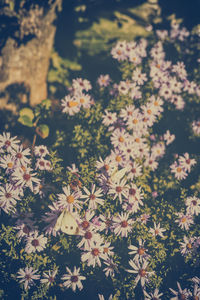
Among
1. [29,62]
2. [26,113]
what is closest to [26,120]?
[26,113]

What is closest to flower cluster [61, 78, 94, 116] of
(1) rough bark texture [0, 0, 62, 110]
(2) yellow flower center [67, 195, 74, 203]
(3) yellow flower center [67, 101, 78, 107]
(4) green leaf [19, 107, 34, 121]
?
(3) yellow flower center [67, 101, 78, 107]

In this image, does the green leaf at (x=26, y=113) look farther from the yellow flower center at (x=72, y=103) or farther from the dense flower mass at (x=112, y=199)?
the yellow flower center at (x=72, y=103)

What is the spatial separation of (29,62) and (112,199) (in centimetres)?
266

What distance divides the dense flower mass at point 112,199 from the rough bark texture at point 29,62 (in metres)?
1.17

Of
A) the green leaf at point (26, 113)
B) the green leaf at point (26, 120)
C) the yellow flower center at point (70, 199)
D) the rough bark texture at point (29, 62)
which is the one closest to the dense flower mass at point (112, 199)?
the yellow flower center at point (70, 199)

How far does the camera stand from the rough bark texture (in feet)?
11.1

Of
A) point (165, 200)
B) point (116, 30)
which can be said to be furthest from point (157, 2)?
point (165, 200)

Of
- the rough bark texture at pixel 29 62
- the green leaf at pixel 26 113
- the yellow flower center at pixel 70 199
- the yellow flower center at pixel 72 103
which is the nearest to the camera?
the yellow flower center at pixel 70 199

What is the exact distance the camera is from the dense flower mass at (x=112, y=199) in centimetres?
228

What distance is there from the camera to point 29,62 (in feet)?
12.1

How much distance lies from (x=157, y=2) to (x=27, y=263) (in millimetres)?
4643

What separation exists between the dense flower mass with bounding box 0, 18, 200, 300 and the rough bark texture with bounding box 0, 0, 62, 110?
1.17m

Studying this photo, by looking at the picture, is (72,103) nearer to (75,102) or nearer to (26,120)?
(75,102)

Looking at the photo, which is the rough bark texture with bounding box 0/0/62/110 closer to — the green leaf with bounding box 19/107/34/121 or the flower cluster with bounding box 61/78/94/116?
the green leaf with bounding box 19/107/34/121
